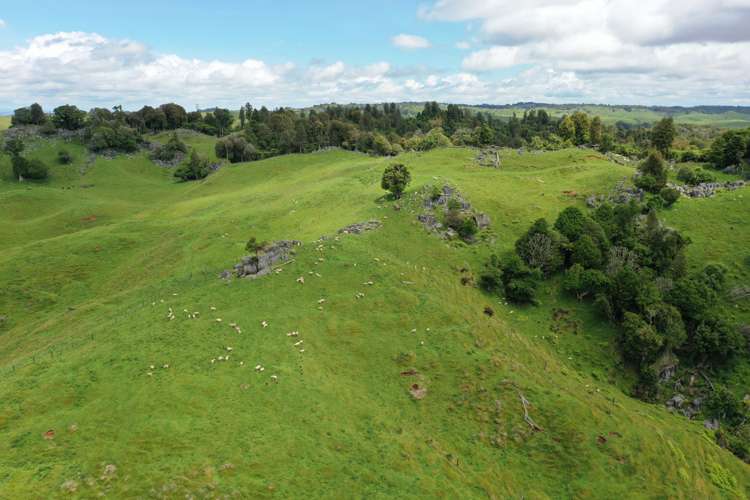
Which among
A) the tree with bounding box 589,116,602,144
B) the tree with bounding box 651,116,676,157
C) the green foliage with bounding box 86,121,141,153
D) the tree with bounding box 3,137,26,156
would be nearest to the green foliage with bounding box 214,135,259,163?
the green foliage with bounding box 86,121,141,153

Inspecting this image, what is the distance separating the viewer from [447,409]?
32.1 meters

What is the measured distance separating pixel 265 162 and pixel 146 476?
11829cm

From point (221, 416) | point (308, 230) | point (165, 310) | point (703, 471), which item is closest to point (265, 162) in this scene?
point (308, 230)

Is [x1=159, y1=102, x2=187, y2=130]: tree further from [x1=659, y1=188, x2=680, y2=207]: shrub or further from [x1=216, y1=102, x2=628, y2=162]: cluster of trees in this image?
[x1=659, y1=188, x2=680, y2=207]: shrub

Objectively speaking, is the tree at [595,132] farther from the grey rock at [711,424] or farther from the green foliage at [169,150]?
the green foliage at [169,150]

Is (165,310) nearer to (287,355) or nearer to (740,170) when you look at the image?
(287,355)

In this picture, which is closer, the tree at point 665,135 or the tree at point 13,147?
the tree at point 665,135

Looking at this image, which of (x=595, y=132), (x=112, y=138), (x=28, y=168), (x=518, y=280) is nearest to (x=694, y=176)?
(x=518, y=280)

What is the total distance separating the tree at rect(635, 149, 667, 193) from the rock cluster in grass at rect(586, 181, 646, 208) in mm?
1191

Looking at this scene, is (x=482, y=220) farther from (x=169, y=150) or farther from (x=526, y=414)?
(x=169, y=150)

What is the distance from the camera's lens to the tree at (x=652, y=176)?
234ft

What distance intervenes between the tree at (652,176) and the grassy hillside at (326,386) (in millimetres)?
9543

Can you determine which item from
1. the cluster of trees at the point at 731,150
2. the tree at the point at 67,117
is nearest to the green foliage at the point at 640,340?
the cluster of trees at the point at 731,150

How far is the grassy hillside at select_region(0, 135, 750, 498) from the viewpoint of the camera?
24.5 metres
